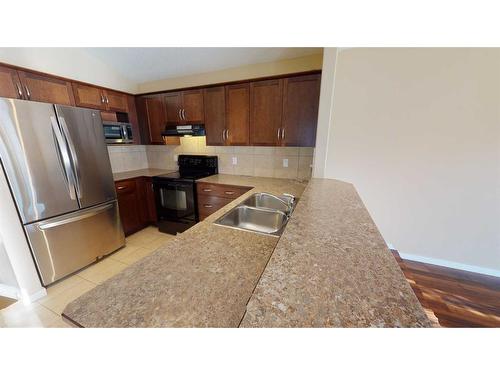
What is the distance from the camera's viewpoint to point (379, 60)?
193 cm

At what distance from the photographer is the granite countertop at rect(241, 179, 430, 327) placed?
1.20 feet

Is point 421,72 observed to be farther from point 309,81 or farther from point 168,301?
point 168,301

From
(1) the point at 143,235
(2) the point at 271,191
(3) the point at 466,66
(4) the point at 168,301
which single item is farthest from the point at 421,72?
(1) the point at 143,235

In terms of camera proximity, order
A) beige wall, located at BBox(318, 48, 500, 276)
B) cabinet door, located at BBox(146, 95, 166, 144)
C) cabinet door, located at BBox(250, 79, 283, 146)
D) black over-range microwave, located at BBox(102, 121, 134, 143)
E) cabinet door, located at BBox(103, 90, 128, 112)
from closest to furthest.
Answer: beige wall, located at BBox(318, 48, 500, 276), cabinet door, located at BBox(250, 79, 283, 146), black over-range microwave, located at BBox(102, 121, 134, 143), cabinet door, located at BBox(103, 90, 128, 112), cabinet door, located at BBox(146, 95, 166, 144)

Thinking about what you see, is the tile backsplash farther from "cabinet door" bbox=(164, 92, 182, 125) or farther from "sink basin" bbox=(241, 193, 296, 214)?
"sink basin" bbox=(241, 193, 296, 214)

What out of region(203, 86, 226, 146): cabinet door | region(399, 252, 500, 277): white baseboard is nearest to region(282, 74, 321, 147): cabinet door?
region(203, 86, 226, 146): cabinet door

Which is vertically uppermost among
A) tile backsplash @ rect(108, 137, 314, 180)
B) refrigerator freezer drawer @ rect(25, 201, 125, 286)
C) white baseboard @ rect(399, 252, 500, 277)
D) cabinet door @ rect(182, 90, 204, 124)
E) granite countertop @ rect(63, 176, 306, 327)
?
cabinet door @ rect(182, 90, 204, 124)

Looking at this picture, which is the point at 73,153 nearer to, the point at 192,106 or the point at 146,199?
the point at 146,199

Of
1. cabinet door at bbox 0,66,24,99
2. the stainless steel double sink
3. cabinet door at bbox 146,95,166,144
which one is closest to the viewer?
the stainless steel double sink

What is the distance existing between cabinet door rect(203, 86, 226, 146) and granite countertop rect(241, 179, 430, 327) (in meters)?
2.06

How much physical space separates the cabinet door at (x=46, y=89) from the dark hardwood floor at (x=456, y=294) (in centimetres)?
386

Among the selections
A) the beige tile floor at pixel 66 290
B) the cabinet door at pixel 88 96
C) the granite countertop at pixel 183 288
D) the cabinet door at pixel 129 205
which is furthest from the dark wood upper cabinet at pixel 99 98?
the granite countertop at pixel 183 288

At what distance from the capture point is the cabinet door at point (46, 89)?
5.88 feet

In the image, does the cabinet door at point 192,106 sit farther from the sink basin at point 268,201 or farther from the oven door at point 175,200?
the sink basin at point 268,201
